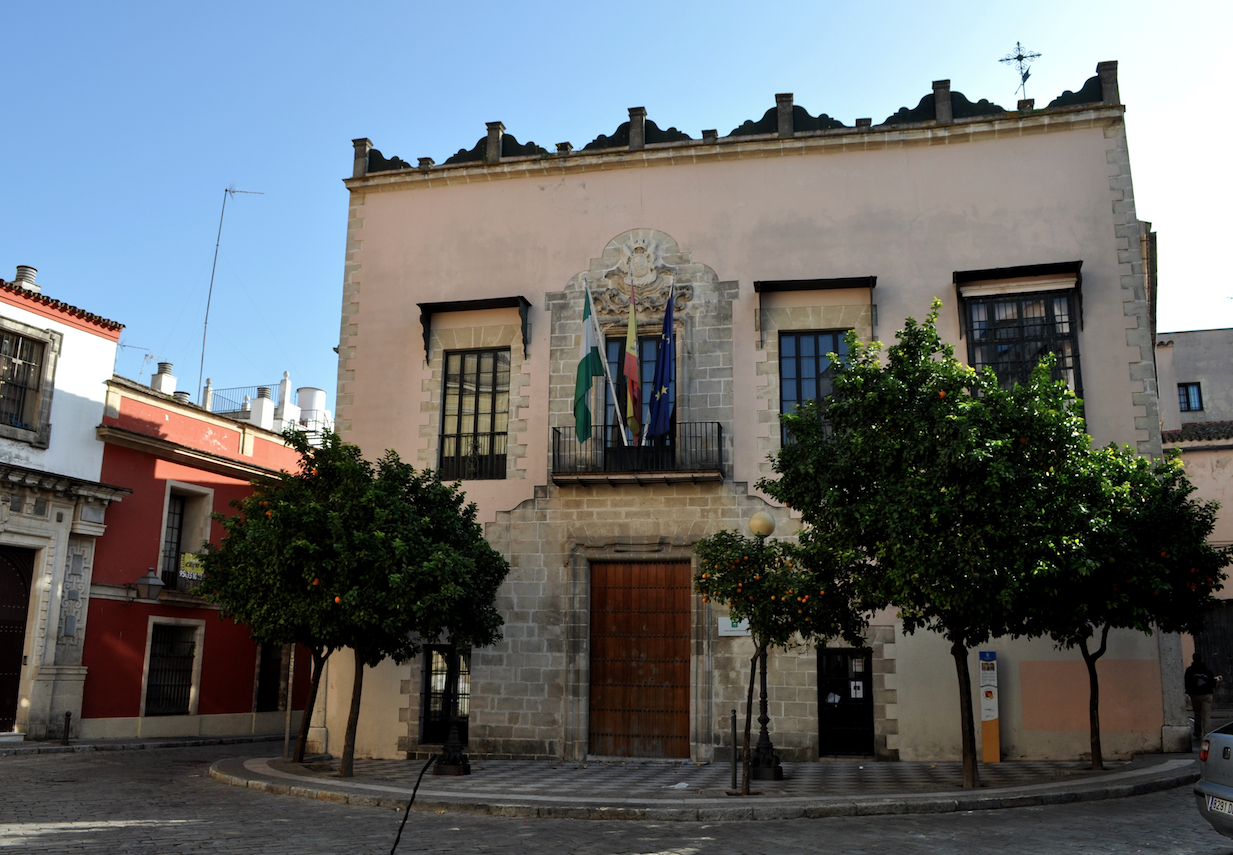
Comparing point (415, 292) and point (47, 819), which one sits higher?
point (415, 292)

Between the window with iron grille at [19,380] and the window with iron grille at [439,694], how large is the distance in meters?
9.29

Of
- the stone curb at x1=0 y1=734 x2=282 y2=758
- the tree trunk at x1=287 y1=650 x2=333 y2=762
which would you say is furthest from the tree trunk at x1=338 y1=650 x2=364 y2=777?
the stone curb at x1=0 y1=734 x2=282 y2=758

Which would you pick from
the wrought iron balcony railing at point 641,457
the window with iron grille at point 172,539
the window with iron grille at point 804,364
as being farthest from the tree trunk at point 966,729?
the window with iron grille at point 172,539

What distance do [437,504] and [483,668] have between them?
3.52m

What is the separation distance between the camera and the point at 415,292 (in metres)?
18.3

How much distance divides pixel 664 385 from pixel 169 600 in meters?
12.9

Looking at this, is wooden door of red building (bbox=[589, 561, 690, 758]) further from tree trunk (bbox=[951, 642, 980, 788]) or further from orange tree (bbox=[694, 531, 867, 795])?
tree trunk (bbox=[951, 642, 980, 788])

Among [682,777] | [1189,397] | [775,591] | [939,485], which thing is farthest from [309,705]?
[1189,397]

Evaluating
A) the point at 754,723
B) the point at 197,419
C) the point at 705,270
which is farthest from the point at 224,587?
the point at 197,419

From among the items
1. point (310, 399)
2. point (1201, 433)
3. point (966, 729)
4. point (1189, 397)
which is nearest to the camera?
point (966, 729)

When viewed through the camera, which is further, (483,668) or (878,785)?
(483,668)

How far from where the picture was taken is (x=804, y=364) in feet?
54.3

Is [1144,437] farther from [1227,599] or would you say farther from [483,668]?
[1227,599]

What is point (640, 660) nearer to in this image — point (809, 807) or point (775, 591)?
point (775, 591)
